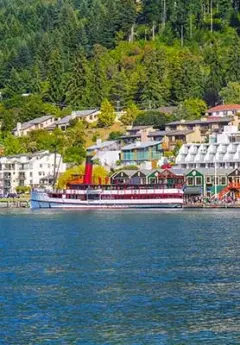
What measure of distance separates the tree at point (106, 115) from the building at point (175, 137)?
641cm

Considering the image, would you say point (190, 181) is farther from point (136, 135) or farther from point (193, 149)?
point (136, 135)

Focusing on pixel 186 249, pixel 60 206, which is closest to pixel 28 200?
pixel 60 206

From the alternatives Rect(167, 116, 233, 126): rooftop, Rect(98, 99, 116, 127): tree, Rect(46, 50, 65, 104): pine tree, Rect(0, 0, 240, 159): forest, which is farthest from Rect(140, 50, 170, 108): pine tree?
Rect(46, 50, 65, 104): pine tree

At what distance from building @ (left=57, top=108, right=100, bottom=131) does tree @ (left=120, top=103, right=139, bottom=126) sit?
303 centimetres

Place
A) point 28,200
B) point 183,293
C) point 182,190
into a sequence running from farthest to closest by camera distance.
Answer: point 28,200 < point 182,190 < point 183,293

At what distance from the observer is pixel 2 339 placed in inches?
1000

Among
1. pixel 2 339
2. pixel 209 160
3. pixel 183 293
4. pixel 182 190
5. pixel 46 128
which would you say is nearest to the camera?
pixel 2 339

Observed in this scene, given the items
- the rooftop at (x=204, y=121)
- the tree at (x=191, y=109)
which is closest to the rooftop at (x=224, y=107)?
the rooftop at (x=204, y=121)

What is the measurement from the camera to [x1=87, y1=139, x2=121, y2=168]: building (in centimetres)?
9993

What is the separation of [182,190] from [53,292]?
5344cm

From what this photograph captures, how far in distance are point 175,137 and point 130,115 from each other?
29.3 ft

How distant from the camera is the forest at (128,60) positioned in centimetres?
10931

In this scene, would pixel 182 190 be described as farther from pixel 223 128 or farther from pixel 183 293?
pixel 183 293

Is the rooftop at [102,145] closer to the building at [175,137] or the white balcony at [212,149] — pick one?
the building at [175,137]
